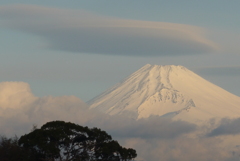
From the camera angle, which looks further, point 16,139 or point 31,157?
point 16,139

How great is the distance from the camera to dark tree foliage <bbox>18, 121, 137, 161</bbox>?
113562 millimetres


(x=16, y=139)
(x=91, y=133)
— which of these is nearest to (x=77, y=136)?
(x=91, y=133)

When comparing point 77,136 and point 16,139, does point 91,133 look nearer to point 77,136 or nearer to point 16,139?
point 77,136

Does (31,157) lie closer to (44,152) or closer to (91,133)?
(44,152)

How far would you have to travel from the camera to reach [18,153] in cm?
11181

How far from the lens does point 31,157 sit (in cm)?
11281

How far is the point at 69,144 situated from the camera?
384ft

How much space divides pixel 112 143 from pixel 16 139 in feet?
50.1

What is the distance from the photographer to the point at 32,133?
11612 cm

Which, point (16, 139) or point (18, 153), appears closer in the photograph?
point (18, 153)

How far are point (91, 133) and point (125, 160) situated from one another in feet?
22.0

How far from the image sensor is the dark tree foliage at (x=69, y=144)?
373 ft

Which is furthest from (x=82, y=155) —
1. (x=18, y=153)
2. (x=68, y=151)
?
(x=18, y=153)

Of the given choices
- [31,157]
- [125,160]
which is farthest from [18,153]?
[125,160]
